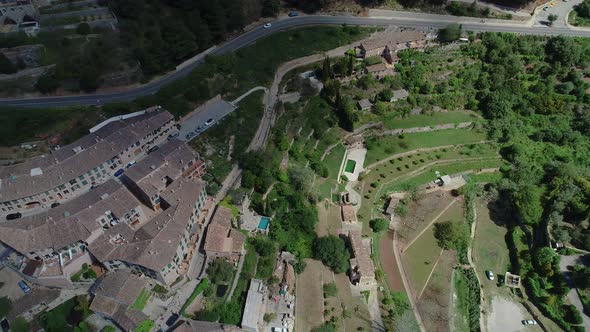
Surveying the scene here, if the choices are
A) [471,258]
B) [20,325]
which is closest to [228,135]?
[20,325]

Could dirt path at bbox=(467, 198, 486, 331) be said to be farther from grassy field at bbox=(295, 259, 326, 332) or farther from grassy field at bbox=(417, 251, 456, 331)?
grassy field at bbox=(295, 259, 326, 332)

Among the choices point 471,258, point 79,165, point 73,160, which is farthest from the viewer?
point 471,258

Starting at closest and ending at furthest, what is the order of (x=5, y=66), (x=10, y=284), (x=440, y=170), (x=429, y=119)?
(x=10, y=284) < (x=5, y=66) < (x=440, y=170) < (x=429, y=119)

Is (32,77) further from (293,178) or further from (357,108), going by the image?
(357,108)

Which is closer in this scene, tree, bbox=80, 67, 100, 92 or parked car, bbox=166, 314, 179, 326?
parked car, bbox=166, 314, 179, 326

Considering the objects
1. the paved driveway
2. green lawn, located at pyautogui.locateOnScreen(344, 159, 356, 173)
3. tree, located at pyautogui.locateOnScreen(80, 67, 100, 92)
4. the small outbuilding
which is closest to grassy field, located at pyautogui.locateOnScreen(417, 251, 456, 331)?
the paved driveway

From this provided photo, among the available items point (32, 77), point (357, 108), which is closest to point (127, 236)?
point (32, 77)

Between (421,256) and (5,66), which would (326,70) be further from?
(5,66)
